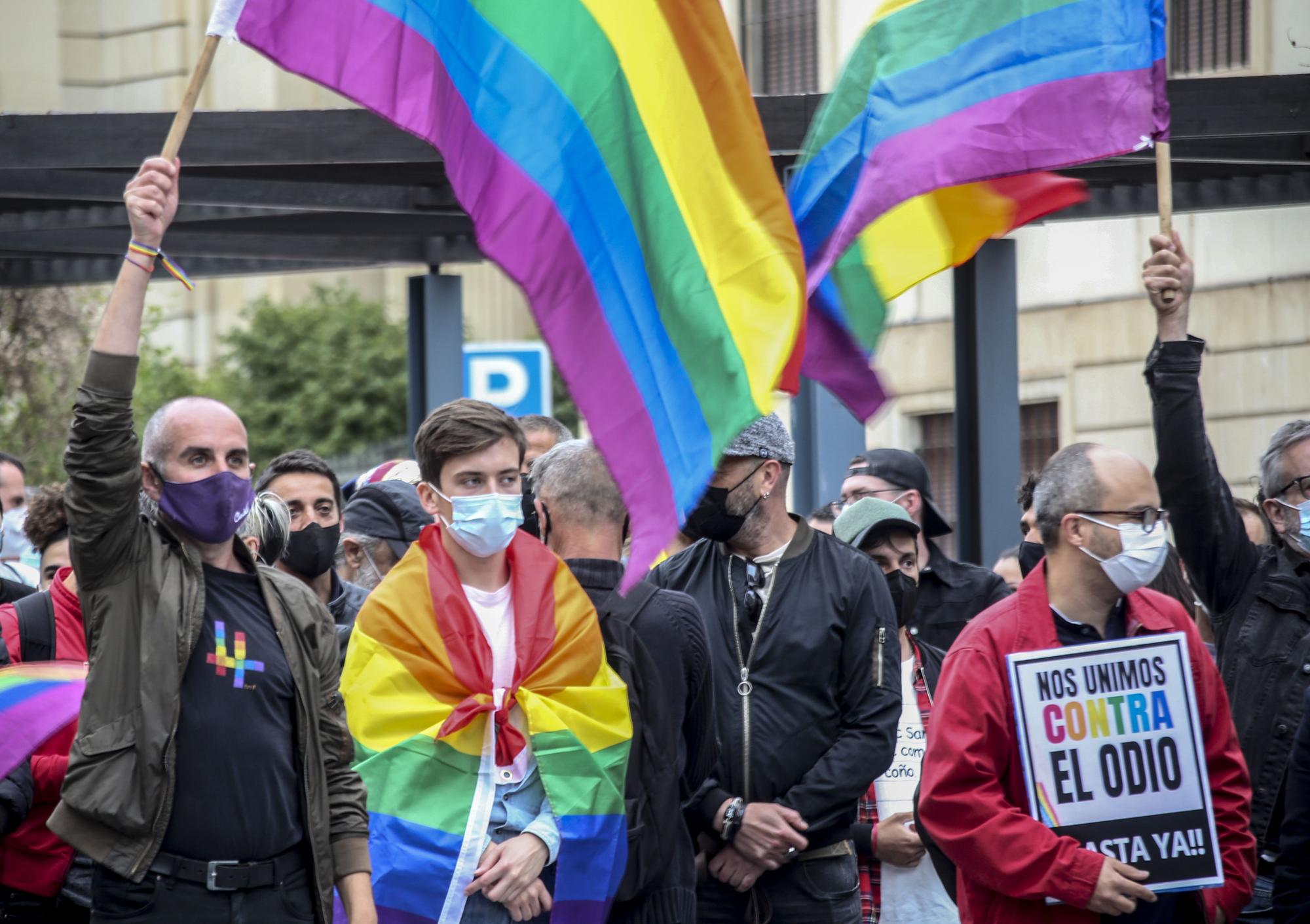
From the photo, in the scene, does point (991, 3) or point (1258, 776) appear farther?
point (991, 3)

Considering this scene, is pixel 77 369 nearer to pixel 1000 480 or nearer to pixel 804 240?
pixel 1000 480

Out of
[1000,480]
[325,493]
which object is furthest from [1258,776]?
[1000,480]

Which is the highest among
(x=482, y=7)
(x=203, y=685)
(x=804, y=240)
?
(x=482, y=7)

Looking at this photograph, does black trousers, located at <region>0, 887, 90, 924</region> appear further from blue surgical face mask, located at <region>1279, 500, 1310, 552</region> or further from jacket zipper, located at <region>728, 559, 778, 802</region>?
blue surgical face mask, located at <region>1279, 500, 1310, 552</region>

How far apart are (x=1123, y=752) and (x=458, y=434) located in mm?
1977

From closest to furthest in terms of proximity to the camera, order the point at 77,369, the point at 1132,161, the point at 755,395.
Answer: the point at 755,395 < the point at 1132,161 < the point at 77,369

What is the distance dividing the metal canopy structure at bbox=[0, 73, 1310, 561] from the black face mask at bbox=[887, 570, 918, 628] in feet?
8.04

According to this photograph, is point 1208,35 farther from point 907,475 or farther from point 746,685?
point 746,685

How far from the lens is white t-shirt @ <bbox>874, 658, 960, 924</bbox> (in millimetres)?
6391

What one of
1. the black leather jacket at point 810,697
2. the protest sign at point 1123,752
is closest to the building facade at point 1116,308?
the black leather jacket at point 810,697

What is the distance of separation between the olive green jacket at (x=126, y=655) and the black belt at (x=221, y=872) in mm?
51

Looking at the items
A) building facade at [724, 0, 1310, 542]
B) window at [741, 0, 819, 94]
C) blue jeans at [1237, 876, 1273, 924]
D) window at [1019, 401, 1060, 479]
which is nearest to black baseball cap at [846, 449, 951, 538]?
blue jeans at [1237, 876, 1273, 924]

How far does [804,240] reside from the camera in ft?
20.5

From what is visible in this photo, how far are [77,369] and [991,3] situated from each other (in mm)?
15219
